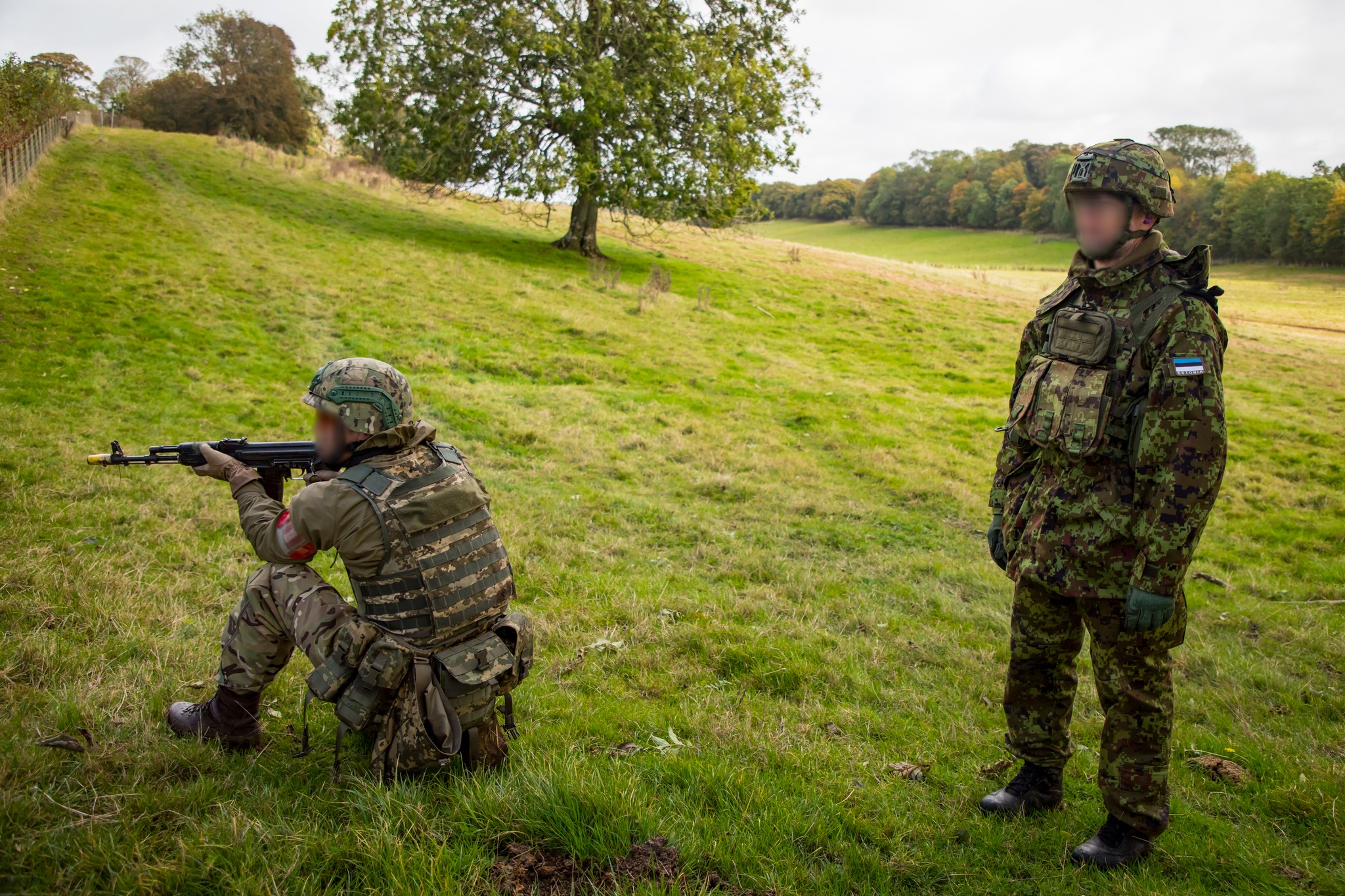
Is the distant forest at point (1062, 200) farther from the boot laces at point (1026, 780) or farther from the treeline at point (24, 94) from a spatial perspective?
the boot laces at point (1026, 780)

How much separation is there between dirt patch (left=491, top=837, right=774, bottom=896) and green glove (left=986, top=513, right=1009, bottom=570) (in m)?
1.95

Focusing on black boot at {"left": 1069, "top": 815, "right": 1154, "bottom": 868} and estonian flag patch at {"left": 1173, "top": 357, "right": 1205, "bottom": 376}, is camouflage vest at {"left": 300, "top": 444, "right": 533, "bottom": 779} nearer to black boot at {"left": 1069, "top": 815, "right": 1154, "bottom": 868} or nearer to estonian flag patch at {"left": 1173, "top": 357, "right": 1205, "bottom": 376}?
black boot at {"left": 1069, "top": 815, "right": 1154, "bottom": 868}

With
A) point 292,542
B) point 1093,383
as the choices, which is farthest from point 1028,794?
point 292,542

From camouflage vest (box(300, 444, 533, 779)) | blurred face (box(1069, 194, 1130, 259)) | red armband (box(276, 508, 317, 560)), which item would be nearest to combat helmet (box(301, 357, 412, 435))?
camouflage vest (box(300, 444, 533, 779))

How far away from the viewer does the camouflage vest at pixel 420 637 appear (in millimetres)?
3127

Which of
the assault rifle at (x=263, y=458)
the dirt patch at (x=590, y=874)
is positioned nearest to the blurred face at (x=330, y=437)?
the assault rifle at (x=263, y=458)

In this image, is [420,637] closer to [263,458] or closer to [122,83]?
[263,458]

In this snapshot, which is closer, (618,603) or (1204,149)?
(618,603)

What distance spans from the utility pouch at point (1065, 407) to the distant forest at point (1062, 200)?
953 inches

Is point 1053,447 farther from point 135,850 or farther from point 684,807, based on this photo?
point 135,850

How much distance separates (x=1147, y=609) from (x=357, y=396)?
133 inches

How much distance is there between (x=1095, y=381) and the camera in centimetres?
315

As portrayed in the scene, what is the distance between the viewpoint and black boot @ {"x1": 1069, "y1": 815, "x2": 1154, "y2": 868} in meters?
3.11

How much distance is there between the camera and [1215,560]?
8805 mm
